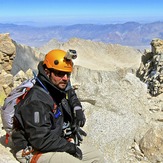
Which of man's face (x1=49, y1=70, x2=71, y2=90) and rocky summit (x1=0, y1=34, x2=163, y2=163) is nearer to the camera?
man's face (x1=49, y1=70, x2=71, y2=90)

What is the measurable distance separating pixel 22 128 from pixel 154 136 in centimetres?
556

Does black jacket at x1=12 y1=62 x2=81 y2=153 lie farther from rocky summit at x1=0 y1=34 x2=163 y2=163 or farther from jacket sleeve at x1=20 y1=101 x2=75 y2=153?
rocky summit at x1=0 y1=34 x2=163 y2=163

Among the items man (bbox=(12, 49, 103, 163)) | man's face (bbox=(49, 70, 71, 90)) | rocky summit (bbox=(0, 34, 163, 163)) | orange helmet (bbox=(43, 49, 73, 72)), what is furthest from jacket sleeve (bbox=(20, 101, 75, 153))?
rocky summit (bbox=(0, 34, 163, 163))

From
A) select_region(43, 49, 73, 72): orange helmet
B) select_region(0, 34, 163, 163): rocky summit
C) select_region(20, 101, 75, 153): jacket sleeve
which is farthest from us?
select_region(0, 34, 163, 163): rocky summit

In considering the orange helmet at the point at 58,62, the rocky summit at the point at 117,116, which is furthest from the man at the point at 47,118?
the rocky summit at the point at 117,116

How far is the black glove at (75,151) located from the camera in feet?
20.1

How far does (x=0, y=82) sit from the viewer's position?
1476 centimetres

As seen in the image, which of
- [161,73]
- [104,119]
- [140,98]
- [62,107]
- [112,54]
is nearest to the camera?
[62,107]

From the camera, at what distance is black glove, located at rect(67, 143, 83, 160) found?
20.1 feet

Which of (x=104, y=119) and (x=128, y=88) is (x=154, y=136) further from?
(x=128, y=88)

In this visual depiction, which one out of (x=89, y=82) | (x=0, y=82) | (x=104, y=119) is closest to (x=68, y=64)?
(x=104, y=119)

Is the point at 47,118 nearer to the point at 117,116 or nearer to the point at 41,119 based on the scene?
the point at 41,119

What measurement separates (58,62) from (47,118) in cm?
98

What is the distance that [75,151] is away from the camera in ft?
20.3
